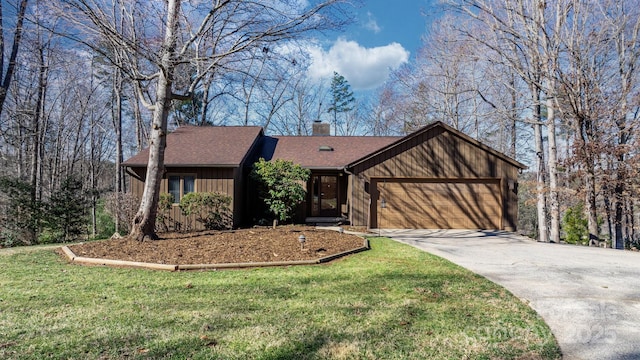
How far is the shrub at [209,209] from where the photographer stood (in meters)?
11.8

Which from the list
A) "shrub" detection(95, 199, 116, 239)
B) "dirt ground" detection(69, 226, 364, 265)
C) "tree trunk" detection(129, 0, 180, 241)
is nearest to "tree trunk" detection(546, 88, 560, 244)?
"dirt ground" detection(69, 226, 364, 265)

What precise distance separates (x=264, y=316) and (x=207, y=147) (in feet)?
36.3

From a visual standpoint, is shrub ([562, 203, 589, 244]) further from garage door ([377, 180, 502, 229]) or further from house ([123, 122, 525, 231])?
garage door ([377, 180, 502, 229])

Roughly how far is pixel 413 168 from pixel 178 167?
28.7ft

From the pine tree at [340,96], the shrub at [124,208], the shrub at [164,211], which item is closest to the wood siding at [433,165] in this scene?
the shrub at [164,211]

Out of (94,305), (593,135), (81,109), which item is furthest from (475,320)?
(81,109)

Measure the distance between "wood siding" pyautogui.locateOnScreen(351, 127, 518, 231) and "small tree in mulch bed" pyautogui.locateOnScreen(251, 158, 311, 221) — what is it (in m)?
2.20

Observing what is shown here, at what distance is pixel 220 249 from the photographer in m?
7.48

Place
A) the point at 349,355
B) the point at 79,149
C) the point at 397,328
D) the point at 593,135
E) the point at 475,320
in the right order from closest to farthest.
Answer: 1. the point at 349,355
2. the point at 397,328
3. the point at 475,320
4. the point at 593,135
5. the point at 79,149

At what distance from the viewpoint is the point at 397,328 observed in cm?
352

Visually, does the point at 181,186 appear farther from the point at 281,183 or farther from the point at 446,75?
the point at 446,75

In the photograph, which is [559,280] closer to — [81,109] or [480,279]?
[480,279]

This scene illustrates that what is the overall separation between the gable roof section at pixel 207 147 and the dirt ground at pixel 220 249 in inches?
167

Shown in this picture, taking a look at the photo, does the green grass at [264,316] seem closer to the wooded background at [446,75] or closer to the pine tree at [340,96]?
the wooded background at [446,75]
